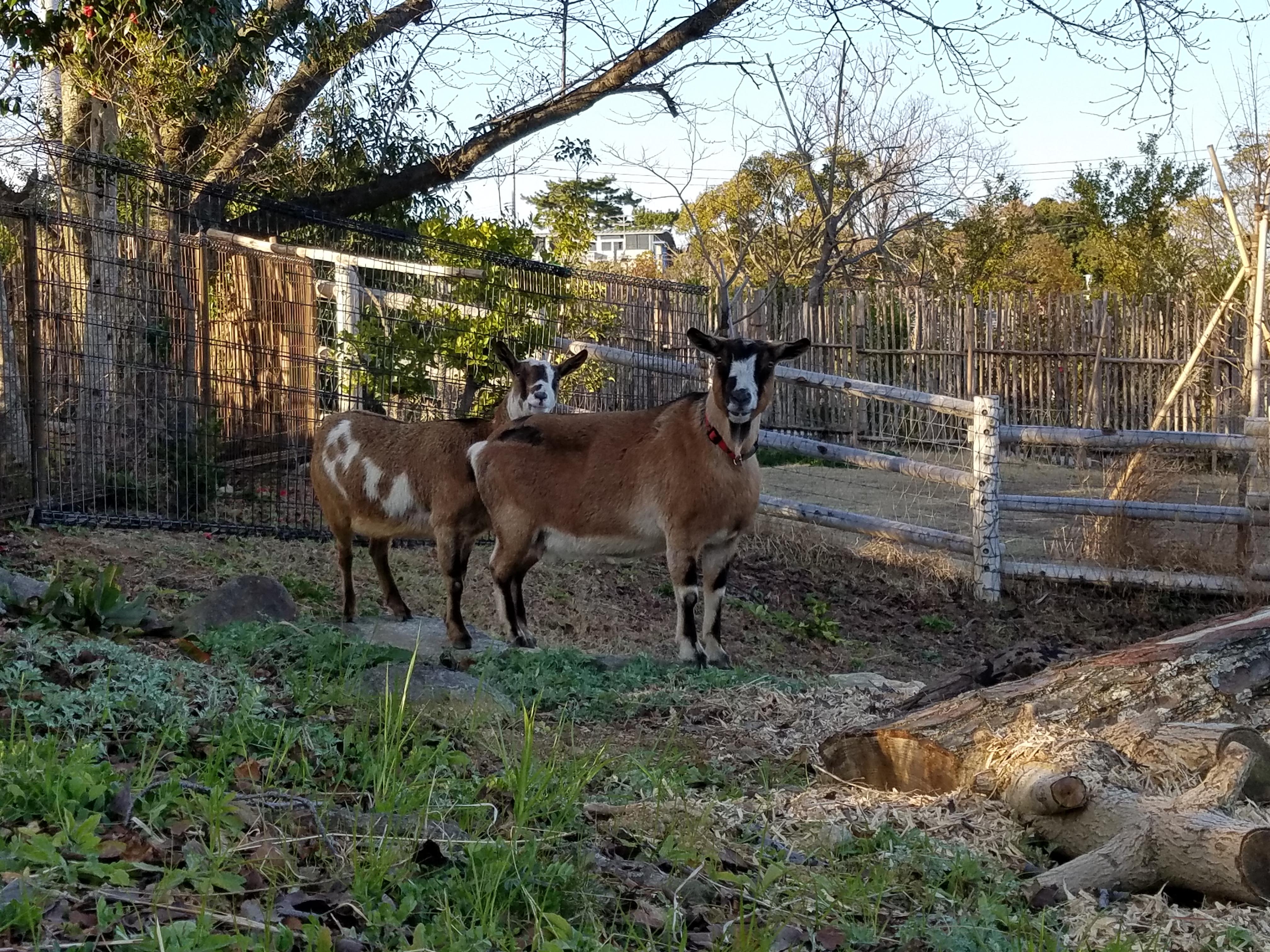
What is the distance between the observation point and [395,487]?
7691mm

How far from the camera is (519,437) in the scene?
7.52 meters

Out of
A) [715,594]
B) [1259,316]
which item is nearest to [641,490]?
[715,594]

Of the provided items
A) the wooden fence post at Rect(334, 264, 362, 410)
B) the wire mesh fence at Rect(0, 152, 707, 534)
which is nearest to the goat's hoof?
the wire mesh fence at Rect(0, 152, 707, 534)

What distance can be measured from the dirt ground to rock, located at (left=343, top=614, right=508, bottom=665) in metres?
0.37

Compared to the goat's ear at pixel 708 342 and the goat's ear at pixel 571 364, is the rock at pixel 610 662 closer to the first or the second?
the goat's ear at pixel 708 342

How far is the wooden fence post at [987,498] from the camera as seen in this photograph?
980 cm

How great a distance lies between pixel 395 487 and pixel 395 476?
7cm

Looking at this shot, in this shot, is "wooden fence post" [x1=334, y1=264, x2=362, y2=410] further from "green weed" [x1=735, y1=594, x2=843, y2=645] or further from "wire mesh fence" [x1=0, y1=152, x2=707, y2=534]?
"green weed" [x1=735, y1=594, x2=843, y2=645]

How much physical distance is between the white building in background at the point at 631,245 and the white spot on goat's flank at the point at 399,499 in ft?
20.4

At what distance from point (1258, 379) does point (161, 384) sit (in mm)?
12175

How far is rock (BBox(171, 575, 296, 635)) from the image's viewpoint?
6.05 meters

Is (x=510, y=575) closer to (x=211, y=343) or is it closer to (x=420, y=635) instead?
(x=420, y=635)

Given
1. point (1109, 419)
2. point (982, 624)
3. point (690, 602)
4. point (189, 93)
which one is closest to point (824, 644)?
point (982, 624)

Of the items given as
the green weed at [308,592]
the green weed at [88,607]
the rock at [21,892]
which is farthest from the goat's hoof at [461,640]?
the rock at [21,892]
